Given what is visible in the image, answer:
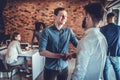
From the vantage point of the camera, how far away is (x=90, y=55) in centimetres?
206

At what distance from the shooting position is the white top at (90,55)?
6.70 feet

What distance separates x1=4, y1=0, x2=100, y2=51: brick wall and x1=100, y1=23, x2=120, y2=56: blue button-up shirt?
3636 mm

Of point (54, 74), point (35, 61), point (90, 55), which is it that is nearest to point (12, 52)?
point (35, 61)

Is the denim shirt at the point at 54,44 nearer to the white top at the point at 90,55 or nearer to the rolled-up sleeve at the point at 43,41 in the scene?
the rolled-up sleeve at the point at 43,41

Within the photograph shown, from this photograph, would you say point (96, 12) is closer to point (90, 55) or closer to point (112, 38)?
point (90, 55)

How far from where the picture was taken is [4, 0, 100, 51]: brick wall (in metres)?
7.77

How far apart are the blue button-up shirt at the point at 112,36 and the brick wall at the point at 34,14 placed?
11.9 feet

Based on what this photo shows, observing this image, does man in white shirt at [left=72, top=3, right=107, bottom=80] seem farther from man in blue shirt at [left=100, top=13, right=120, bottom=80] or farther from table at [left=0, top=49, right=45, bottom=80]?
table at [left=0, top=49, right=45, bottom=80]

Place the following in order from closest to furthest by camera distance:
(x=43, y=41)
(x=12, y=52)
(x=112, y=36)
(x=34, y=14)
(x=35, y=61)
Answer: (x=43, y=41) → (x=112, y=36) → (x=12, y=52) → (x=35, y=61) → (x=34, y=14)

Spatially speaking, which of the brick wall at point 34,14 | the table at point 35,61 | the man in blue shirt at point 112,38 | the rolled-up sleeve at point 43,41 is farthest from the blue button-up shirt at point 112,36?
the brick wall at point 34,14

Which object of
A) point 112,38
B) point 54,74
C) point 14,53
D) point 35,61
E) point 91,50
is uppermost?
point 91,50

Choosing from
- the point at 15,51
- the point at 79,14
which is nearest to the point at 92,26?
the point at 15,51

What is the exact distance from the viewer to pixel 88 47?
2049mm

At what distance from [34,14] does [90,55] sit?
617cm
